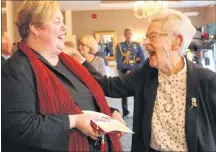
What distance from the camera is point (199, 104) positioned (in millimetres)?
1414

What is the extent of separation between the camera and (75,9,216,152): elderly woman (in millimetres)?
1412

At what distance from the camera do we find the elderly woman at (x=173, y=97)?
1412mm

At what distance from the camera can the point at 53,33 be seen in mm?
1423

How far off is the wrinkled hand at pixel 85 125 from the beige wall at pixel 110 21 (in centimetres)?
1053

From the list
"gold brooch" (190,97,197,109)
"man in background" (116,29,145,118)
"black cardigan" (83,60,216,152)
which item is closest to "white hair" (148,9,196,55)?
"black cardigan" (83,60,216,152)

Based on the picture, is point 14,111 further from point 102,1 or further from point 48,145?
point 102,1

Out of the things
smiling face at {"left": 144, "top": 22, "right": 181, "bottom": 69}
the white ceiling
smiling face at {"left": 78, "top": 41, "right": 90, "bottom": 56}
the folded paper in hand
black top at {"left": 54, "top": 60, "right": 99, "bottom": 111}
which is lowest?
the folded paper in hand

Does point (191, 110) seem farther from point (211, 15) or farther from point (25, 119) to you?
point (211, 15)

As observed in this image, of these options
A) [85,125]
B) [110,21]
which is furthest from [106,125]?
[110,21]

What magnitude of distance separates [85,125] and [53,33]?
43 centimetres

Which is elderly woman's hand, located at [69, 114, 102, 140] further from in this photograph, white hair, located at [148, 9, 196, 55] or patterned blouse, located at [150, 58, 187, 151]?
white hair, located at [148, 9, 196, 55]

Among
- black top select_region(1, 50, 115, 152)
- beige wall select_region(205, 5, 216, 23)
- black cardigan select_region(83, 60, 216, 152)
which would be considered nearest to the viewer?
black top select_region(1, 50, 115, 152)

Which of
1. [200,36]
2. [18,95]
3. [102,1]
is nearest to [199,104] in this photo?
[18,95]

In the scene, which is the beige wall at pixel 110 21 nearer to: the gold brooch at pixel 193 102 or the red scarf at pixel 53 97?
the red scarf at pixel 53 97
